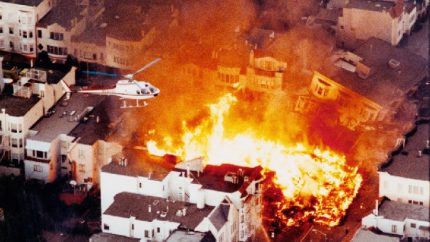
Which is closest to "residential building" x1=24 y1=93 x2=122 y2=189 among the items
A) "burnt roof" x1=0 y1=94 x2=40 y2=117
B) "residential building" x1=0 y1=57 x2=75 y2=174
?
"residential building" x1=0 y1=57 x2=75 y2=174

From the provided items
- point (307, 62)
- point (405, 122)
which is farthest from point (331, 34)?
point (405, 122)

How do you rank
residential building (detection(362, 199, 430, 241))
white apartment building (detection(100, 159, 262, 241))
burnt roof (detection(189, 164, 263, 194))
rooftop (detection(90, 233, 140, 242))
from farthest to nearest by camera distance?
burnt roof (detection(189, 164, 263, 194))
rooftop (detection(90, 233, 140, 242))
white apartment building (detection(100, 159, 262, 241))
residential building (detection(362, 199, 430, 241))

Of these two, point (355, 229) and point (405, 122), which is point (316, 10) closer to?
point (405, 122)

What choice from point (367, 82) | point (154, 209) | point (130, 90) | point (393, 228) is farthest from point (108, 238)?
point (367, 82)

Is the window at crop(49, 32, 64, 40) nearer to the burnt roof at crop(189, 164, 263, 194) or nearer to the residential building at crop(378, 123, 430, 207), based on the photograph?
the burnt roof at crop(189, 164, 263, 194)

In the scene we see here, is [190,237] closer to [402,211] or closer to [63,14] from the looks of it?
[402,211]

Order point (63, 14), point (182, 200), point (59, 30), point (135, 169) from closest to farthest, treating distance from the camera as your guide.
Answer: point (182, 200), point (135, 169), point (59, 30), point (63, 14)
